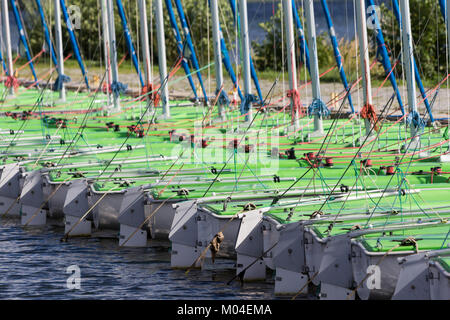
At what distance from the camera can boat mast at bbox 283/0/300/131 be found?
94.1 feet

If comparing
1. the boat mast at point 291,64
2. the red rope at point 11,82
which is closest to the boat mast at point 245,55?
the boat mast at point 291,64

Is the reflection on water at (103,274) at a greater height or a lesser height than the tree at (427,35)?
lesser

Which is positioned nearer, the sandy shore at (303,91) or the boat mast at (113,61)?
the boat mast at (113,61)

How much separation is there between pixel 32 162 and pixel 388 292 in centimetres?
1389

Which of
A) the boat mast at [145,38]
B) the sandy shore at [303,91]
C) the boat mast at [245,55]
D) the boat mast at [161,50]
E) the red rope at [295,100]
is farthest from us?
the sandy shore at [303,91]

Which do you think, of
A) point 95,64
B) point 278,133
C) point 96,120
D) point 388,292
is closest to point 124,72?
point 95,64

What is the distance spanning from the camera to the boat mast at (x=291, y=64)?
28688 millimetres

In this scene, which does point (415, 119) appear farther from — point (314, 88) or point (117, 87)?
point (117, 87)

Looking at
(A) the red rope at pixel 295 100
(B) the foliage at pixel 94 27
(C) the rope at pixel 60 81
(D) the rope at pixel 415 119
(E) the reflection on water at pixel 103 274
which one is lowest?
(E) the reflection on water at pixel 103 274

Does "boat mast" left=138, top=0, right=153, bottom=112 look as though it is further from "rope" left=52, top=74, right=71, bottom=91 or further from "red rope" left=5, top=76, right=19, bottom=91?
"red rope" left=5, top=76, right=19, bottom=91

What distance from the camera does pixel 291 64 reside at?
29234 mm

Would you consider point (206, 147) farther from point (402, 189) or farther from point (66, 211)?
point (402, 189)

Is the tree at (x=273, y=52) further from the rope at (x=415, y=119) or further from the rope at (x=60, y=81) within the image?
the rope at (x=415, y=119)

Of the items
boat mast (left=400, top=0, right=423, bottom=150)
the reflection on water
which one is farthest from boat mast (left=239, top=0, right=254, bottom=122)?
the reflection on water
